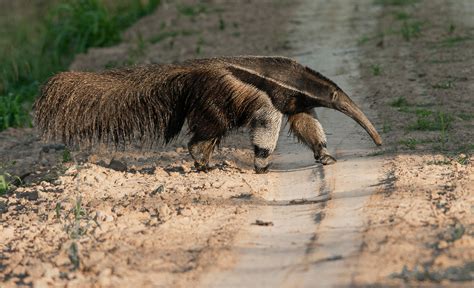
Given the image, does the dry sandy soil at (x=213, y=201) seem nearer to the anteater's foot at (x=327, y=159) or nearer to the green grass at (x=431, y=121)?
the green grass at (x=431, y=121)

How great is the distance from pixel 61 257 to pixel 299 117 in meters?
2.94

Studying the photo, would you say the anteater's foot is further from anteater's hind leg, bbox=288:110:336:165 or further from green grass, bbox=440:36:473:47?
green grass, bbox=440:36:473:47

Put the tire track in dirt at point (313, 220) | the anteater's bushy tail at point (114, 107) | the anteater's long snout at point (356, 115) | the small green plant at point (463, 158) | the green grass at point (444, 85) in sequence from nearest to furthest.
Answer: the tire track in dirt at point (313, 220), the small green plant at point (463, 158), the anteater's bushy tail at point (114, 107), the anteater's long snout at point (356, 115), the green grass at point (444, 85)

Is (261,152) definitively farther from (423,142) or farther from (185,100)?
(423,142)

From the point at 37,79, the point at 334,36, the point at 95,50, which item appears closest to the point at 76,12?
the point at 95,50

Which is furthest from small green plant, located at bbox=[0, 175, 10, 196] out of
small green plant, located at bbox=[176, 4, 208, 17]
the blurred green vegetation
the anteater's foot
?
small green plant, located at bbox=[176, 4, 208, 17]

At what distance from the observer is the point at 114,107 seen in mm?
7520

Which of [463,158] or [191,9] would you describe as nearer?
[463,158]

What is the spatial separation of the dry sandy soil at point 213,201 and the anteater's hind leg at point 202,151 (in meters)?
0.10

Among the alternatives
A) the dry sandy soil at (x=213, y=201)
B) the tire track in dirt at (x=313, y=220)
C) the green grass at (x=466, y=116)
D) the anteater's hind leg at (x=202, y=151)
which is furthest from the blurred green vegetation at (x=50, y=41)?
the green grass at (x=466, y=116)

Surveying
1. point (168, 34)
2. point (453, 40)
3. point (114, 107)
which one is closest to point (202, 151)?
point (114, 107)

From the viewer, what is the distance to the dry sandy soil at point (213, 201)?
509 cm

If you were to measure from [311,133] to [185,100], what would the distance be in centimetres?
109

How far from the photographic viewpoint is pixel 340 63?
11.6 metres
